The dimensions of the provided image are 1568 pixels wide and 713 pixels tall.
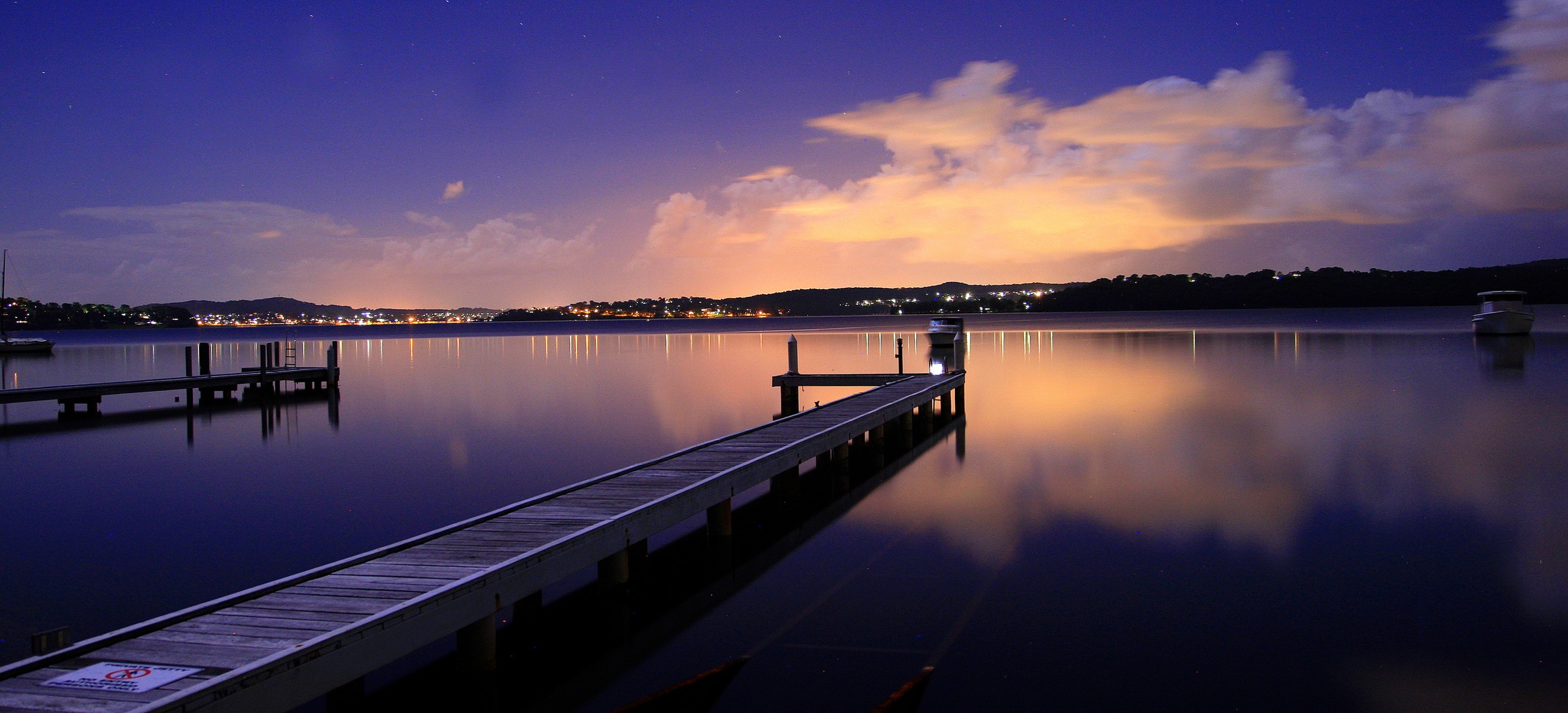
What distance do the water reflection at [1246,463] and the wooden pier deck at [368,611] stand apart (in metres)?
3.94

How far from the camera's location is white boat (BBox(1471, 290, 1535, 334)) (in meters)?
52.0

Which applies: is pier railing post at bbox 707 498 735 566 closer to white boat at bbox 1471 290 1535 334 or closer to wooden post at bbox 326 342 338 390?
wooden post at bbox 326 342 338 390

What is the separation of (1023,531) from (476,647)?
6823 mm

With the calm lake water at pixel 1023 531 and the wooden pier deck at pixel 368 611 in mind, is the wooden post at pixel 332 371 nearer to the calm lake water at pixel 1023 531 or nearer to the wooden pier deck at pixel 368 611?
the calm lake water at pixel 1023 531

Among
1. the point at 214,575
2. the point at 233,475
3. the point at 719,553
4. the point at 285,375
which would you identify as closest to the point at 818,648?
the point at 719,553

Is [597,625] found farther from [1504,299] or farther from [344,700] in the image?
[1504,299]

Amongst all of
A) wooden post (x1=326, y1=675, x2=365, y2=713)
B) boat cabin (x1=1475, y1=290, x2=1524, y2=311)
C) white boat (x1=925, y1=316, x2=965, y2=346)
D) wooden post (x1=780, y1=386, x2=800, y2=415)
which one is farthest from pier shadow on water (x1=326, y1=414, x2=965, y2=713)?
boat cabin (x1=1475, y1=290, x2=1524, y2=311)

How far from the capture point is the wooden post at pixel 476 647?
6.06m

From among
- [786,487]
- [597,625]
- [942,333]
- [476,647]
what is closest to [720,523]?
[597,625]

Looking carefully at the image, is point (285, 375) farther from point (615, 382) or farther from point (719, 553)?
point (719, 553)

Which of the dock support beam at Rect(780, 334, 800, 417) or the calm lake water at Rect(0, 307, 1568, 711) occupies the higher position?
the dock support beam at Rect(780, 334, 800, 417)

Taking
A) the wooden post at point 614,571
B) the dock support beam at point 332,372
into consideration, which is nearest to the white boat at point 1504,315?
the dock support beam at point 332,372

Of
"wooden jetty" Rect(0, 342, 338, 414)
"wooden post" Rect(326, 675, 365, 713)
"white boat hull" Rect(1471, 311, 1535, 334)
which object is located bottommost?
"wooden post" Rect(326, 675, 365, 713)

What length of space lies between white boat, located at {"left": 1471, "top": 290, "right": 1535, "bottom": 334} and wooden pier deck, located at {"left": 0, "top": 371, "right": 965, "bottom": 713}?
193 feet
